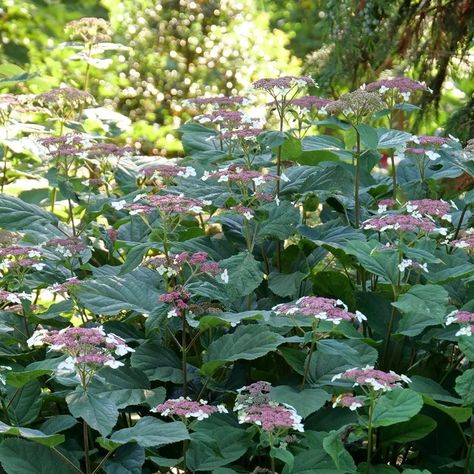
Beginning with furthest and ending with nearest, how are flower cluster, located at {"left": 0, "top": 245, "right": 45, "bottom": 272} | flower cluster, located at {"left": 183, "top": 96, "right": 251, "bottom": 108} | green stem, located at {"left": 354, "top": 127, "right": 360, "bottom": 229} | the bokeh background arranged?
the bokeh background
flower cluster, located at {"left": 183, "top": 96, "right": 251, "bottom": 108}
green stem, located at {"left": 354, "top": 127, "right": 360, "bottom": 229}
flower cluster, located at {"left": 0, "top": 245, "right": 45, "bottom": 272}

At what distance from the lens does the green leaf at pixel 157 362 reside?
237 centimetres

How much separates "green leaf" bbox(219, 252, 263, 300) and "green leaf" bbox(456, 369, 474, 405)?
52 centimetres

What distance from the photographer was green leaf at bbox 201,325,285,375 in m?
2.25

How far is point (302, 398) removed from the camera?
2.23 meters

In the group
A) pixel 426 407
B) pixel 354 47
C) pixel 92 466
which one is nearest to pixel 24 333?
pixel 92 466

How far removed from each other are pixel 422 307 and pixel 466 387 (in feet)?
0.66

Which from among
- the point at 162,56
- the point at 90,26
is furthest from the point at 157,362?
the point at 162,56

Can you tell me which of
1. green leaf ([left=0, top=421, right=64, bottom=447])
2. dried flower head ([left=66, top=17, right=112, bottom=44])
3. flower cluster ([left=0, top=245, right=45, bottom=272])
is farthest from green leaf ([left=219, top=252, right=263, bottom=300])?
dried flower head ([left=66, top=17, right=112, bottom=44])

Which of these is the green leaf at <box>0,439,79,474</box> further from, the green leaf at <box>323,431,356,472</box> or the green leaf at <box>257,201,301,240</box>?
the green leaf at <box>257,201,301,240</box>

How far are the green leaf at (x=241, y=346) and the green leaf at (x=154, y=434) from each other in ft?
0.79

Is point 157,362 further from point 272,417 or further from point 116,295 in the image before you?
point 272,417

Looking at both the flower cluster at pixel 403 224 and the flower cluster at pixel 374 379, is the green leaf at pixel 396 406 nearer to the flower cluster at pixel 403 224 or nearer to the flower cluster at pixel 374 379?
the flower cluster at pixel 374 379

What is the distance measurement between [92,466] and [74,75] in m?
4.31

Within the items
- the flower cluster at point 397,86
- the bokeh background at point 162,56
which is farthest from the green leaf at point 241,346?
the bokeh background at point 162,56
